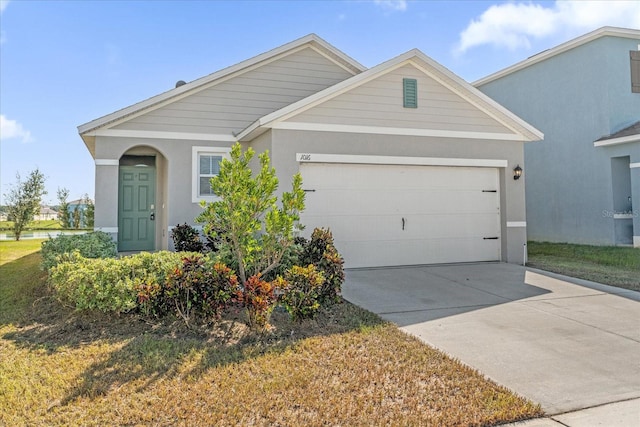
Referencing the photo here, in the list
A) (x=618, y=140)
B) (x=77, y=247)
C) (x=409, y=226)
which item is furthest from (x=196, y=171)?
(x=618, y=140)

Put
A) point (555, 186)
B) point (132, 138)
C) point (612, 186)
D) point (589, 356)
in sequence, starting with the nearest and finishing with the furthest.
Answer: point (589, 356) → point (132, 138) → point (612, 186) → point (555, 186)

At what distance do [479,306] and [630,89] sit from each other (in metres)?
13.2

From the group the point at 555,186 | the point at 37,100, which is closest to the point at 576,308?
the point at 555,186

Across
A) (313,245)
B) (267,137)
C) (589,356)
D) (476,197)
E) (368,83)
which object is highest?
(368,83)

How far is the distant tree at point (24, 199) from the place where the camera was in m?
20.6

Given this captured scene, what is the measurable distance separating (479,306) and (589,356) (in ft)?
6.58

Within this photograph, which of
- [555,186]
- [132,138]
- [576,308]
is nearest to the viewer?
[576,308]

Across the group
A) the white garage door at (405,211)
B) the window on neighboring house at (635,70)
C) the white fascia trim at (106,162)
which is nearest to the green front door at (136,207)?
the white fascia trim at (106,162)

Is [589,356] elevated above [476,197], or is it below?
below

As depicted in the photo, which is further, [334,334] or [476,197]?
[476,197]

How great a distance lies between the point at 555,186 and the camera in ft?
52.9

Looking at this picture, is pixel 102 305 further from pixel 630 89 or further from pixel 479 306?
pixel 630 89

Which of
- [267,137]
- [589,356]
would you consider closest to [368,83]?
[267,137]

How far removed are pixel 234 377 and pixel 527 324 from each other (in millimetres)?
3945
